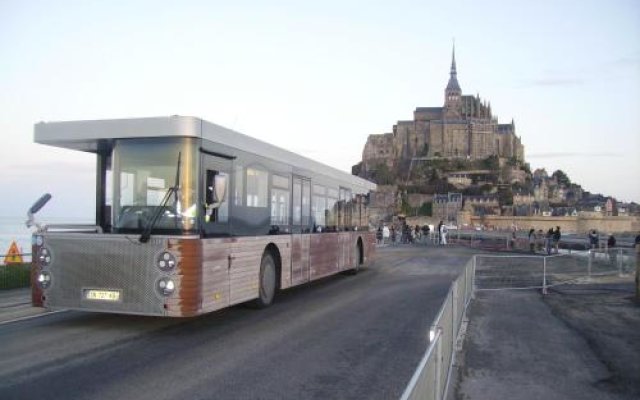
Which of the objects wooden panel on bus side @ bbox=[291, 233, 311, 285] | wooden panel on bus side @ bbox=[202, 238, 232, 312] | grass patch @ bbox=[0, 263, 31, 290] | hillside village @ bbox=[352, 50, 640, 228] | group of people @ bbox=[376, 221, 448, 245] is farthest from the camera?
hillside village @ bbox=[352, 50, 640, 228]

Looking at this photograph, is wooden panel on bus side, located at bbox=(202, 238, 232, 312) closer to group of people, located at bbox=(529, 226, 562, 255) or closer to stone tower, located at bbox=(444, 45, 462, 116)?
group of people, located at bbox=(529, 226, 562, 255)

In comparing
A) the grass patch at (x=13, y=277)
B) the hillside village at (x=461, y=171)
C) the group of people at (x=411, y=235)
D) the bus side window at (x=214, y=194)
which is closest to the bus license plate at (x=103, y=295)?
the bus side window at (x=214, y=194)

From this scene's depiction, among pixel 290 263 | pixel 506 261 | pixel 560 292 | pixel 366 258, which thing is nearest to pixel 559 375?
pixel 290 263

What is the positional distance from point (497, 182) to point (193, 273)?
155756 mm

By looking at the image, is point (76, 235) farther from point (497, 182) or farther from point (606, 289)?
point (497, 182)

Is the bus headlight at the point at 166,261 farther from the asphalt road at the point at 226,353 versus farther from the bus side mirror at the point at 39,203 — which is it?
the bus side mirror at the point at 39,203

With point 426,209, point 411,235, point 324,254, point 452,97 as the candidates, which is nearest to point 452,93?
point 452,97

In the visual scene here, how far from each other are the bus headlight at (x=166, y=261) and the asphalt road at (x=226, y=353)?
98 centimetres

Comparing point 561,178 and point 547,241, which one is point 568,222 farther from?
point 547,241

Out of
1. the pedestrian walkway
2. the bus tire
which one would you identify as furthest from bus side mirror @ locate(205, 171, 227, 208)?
the pedestrian walkway

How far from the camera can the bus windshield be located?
8.94 meters

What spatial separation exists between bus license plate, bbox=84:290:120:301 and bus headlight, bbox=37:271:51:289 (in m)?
0.66

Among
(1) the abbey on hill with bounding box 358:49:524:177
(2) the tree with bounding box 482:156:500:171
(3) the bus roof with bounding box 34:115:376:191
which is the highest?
(1) the abbey on hill with bounding box 358:49:524:177

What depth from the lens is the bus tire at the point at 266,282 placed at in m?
11.2
